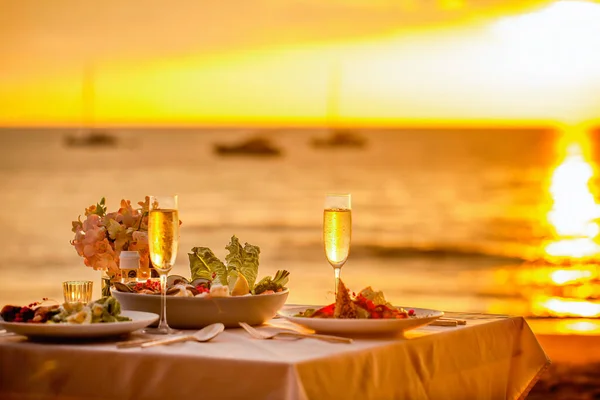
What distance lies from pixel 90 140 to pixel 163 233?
43443mm

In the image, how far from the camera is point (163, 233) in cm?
243

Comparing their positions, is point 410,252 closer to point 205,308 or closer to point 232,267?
point 232,267

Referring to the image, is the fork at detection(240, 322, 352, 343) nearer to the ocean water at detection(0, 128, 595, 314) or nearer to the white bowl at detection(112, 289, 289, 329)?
the white bowl at detection(112, 289, 289, 329)

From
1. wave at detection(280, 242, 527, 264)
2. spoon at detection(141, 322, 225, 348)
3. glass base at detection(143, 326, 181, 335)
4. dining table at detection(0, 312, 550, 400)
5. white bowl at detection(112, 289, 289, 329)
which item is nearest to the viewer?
dining table at detection(0, 312, 550, 400)

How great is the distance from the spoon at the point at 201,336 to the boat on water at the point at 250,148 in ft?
147

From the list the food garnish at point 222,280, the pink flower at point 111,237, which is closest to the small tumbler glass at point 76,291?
the pink flower at point 111,237

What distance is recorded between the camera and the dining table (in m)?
2.09

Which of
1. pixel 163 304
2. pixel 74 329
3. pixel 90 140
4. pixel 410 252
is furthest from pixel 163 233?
pixel 90 140

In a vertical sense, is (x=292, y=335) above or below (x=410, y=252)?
below

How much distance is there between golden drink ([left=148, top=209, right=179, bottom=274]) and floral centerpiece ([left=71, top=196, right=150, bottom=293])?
0.51m

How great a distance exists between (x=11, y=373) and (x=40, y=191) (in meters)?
26.8

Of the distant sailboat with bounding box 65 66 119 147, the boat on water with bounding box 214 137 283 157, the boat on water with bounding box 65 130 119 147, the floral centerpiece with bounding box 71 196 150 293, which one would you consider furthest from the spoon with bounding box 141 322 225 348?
the boat on water with bounding box 214 137 283 157

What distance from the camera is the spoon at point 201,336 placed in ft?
7.47

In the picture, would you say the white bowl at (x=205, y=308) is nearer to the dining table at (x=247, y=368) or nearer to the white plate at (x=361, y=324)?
the dining table at (x=247, y=368)
